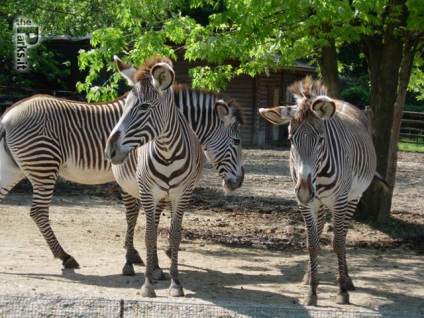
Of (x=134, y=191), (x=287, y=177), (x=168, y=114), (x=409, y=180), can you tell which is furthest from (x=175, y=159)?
(x=409, y=180)

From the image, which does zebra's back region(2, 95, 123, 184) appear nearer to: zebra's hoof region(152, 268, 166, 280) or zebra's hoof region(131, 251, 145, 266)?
zebra's hoof region(131, 251, 145, 266)

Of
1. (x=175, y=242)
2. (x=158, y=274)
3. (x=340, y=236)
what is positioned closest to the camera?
(x=175, y=242)

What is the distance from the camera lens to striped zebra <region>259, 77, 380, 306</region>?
6004 mm

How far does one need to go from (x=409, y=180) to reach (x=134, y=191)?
461 inches

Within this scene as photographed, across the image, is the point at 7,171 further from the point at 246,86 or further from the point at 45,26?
the point at 45,26

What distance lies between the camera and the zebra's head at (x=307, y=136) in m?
5.79

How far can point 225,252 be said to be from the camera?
923 centimetres

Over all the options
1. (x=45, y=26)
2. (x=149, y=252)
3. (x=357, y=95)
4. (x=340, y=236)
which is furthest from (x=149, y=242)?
(x=357, y=95)

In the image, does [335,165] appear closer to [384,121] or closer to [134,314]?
[134,314]

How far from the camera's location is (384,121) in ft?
36.4

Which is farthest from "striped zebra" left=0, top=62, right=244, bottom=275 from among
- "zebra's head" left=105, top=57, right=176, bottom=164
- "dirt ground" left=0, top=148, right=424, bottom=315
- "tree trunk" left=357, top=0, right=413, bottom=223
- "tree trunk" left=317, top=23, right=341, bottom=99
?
"tree trunk" left=357, top=0, right=413, bottom=223

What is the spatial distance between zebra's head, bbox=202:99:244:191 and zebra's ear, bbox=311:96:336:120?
73.2 inches

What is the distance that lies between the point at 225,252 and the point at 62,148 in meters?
2.60

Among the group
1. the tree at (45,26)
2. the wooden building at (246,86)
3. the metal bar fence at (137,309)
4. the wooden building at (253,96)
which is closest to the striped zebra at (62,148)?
the metal bar fence at (137,309)
